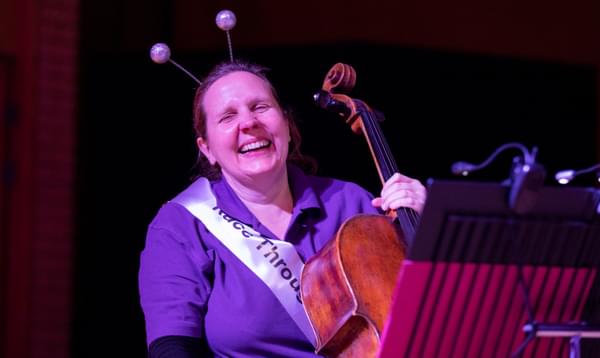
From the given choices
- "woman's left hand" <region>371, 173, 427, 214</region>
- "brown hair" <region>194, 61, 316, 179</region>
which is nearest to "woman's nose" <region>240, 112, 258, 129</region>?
"brown hair" <region>194, 61, 316, 179</region>

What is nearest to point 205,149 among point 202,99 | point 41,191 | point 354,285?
point 202,99

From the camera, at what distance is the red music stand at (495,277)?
1469 millimetres

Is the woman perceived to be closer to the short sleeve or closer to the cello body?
the short sleeve

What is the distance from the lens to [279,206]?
2387 millimetres

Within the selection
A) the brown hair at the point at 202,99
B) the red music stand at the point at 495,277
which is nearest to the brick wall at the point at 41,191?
the brown hair at the point at 202,99

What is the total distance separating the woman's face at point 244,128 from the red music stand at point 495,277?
2.75 feet

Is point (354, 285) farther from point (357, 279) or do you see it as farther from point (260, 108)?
point (260, 108)

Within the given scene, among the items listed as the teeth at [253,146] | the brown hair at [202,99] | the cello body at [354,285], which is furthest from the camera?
the brown hair at [202,99]

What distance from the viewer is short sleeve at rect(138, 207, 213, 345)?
2100mm

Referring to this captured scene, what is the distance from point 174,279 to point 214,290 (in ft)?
0.31

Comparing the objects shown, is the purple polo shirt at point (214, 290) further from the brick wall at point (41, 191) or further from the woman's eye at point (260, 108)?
the brick wall at point (41, 191)

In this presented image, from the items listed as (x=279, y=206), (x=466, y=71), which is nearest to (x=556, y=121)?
(x=466, y=71)

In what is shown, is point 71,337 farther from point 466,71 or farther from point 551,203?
point 551,203

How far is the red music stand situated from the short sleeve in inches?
26.9
